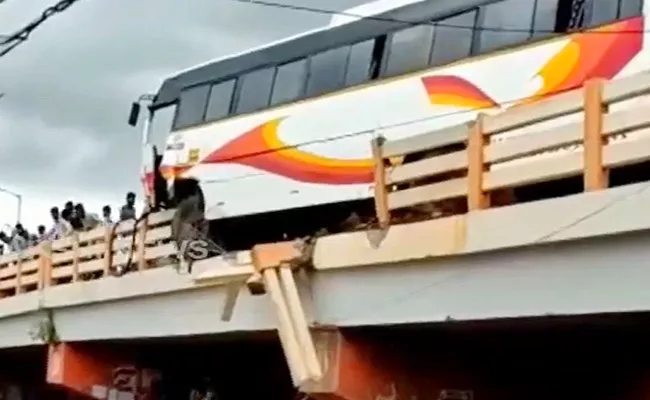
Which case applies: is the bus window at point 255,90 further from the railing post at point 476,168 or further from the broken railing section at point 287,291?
the railing post at point 476,168

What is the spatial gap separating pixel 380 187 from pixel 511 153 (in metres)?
1.53

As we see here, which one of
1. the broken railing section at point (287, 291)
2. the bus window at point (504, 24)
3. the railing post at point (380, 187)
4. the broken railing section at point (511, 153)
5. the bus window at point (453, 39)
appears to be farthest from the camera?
the bus window at point (453, 39)

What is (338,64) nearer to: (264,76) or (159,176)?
(264,76)

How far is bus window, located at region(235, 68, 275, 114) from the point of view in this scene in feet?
58.5

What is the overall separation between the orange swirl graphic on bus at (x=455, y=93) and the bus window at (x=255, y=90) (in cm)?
325

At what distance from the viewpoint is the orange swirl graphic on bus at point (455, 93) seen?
47.2ft

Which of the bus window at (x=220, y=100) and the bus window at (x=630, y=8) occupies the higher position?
the bus window at (x=220, y=100)

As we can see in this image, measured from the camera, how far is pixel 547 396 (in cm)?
1185

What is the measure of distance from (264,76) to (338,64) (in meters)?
1.63

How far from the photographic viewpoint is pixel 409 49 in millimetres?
15641

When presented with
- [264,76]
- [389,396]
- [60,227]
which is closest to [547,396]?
[389,396]

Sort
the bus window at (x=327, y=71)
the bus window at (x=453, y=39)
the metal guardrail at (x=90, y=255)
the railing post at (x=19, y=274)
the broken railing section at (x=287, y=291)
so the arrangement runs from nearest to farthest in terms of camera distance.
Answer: the broken railing section at (x=287, y=291) → the bus window at (x=453, y=39) → the metal guardrail at (x=90, y=255) → the bus window at (x=327, y=71) → the railing post at (x=19, y=274)

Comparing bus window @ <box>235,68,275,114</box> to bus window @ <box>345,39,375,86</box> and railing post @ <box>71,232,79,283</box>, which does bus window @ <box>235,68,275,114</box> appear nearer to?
bus window @ <box>345,39,375,86</box>

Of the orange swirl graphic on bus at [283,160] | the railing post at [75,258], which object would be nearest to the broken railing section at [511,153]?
the orange swirl graphic on bus at [283,160]
